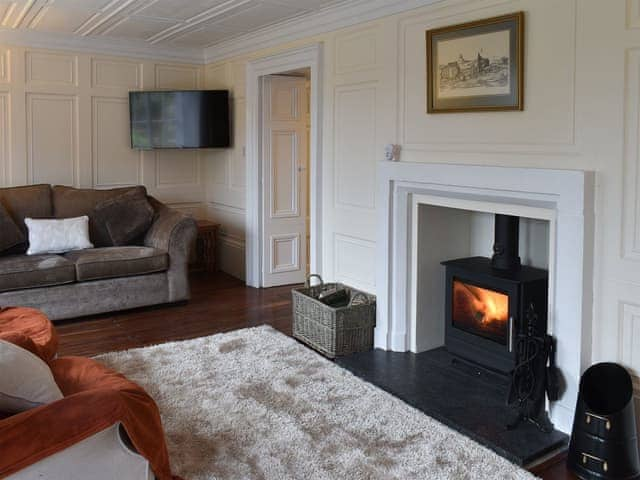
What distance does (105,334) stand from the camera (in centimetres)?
459

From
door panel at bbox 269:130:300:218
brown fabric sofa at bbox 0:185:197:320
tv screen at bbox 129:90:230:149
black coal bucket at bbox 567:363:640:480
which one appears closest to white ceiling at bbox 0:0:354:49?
tv screen at bbox 129:90:230:149

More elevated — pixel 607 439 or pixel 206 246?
pixel 206 246

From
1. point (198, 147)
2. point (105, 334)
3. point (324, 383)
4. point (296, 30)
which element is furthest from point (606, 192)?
point (198, 147)

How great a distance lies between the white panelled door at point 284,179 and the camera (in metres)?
5.84

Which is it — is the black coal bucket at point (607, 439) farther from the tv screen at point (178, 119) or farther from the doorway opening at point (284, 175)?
the tv screen at point (178, 119)

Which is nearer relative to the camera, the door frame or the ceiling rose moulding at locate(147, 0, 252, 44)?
the ceiling rose moulding at locate(147, 0, 252, 44)

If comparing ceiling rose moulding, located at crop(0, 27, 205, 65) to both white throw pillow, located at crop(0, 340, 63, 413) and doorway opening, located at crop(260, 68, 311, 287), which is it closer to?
doorway opening, located at crop(260, 68, 311, 287)

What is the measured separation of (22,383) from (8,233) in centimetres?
353

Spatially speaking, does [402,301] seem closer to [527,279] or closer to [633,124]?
[527,279]

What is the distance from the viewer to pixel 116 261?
16.5 ft

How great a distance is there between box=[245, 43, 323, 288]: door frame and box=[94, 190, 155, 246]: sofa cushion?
959 mm

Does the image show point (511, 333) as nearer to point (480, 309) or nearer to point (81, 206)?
point (480, 309)

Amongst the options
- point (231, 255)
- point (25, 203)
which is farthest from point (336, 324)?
point (25, 203)

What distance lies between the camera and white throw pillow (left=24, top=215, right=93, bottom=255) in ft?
16.9
